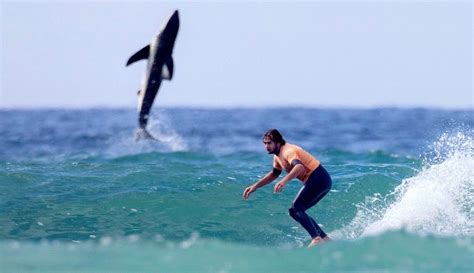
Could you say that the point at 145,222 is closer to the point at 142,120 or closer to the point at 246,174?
the point at 142,120

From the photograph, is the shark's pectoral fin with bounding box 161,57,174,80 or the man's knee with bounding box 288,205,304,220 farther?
the shark's pectoral fin with bounding box 161,57,174,80

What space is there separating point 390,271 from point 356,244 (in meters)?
0.97

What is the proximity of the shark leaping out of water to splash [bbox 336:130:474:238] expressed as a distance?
15.6 feet

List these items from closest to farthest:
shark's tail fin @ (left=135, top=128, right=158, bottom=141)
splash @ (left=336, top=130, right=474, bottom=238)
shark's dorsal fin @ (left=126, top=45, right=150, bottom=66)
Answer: splash @ (left=336, top=130, right=474, bottom=238)
shark's dorsal fin @ (left=126, top=45, right=150, bottom=66)
shark's tail fin @ (left=135, top=128, right=158, bottom=141)

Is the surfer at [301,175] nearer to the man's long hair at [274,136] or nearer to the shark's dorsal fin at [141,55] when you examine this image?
the man's long hair at [274,136]

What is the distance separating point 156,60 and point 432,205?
20.5 ft

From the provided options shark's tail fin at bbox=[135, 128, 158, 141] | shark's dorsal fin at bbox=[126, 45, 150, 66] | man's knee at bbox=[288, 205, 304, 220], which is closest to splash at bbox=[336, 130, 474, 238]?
man's knee at bbox=[288, 205, 304, 220]

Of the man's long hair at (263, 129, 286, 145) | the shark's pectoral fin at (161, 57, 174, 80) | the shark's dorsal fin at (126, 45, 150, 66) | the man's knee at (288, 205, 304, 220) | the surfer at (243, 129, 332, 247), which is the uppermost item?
the shark's dorsal fin at (126, 45, 150, 66)

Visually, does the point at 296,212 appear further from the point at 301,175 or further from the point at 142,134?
the point at 142,134

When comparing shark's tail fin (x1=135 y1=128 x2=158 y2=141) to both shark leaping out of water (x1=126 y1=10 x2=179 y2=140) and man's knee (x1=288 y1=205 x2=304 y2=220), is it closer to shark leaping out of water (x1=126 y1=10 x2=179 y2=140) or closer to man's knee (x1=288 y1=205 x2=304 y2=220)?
shark leaping out of water (x1=126 y1=10 x2=179 y2=140)

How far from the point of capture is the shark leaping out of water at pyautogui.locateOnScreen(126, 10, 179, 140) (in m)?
18.6

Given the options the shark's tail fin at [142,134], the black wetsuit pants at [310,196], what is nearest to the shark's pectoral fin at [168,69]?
the shark's tail fin at [142,134]

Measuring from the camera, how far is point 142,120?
1925 cm

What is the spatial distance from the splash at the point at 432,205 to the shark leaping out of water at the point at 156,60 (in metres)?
4.75
